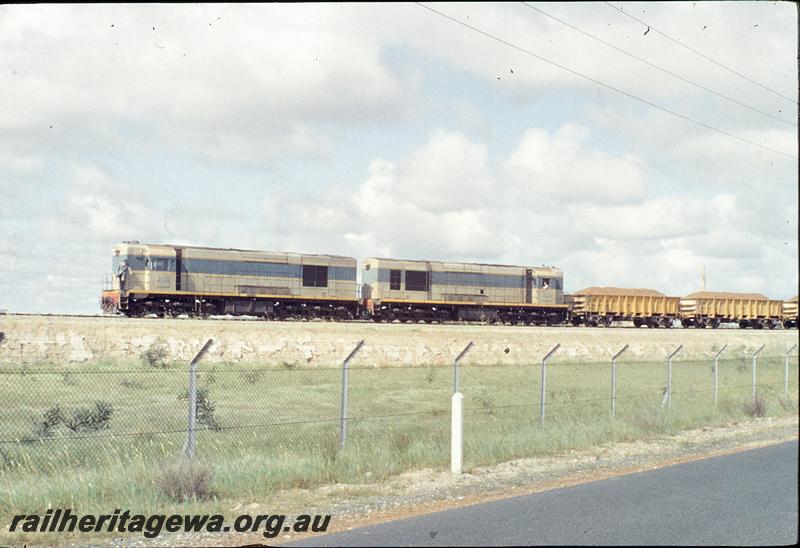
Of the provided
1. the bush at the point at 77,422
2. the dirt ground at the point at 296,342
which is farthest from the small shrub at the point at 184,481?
the dirt ground at the point at 296,342

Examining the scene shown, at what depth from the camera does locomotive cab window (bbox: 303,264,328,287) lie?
42938 mm

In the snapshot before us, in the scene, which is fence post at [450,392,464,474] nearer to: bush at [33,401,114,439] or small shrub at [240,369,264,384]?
bush at [33,401,114,439]

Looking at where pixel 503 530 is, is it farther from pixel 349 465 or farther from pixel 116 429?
pixel 116 429

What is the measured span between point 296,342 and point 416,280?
1536 cm

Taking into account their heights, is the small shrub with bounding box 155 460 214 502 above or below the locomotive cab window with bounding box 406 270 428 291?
below

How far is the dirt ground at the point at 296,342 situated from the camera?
2952 cm

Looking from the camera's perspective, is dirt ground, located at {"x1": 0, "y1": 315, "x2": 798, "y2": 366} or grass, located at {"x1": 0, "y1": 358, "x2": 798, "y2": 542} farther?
dirt ground, located at {"x1": 0, "y1": 315, "x2": 798, "y2": 366}

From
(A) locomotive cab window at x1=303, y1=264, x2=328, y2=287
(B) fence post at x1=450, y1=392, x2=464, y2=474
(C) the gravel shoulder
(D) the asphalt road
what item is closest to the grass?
(C) the gravel shoulder

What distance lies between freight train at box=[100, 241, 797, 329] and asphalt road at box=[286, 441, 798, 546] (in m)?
32.9

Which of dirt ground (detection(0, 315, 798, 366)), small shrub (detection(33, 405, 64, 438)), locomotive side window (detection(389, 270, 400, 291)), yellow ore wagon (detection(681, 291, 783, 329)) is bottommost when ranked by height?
small shrub (detection(33, 405, 64, 438))

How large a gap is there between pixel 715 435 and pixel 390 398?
11.3m

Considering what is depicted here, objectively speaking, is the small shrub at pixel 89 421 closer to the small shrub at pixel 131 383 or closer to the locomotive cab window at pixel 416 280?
the small shrub at pixel 131 383

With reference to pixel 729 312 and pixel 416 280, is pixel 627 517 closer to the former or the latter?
pixel 416 280

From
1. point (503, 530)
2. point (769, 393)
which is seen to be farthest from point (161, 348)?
point (503, 530)
